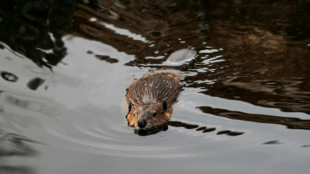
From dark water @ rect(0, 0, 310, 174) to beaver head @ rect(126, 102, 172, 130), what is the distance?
11 cm

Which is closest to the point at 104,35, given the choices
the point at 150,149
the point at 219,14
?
the point at 219,14

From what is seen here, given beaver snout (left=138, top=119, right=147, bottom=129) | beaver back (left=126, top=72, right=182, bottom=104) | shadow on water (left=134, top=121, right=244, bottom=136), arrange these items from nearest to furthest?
shadow on water (left=134, top=121, right=244, bottom=136) → beaver snout (left=138, top=119, right=147, bottom=129) → beaver back (left=126, top=72, right=182, bottom=104)

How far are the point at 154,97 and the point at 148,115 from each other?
0.57 m

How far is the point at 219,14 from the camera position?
8148 millimetres

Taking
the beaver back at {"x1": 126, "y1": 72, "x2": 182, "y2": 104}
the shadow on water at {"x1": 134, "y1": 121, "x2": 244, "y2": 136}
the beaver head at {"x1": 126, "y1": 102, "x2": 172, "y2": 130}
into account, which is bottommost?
the shadow on water at {"x1": 134, "y1": 121, "x2": 244, "y2": 136}

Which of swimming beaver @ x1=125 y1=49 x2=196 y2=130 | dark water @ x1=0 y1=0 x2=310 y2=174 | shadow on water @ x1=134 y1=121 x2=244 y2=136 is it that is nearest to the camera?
dark water @ x1=0 y1=0 x2=310 y2=174

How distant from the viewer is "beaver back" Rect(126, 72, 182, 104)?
5.99 metres

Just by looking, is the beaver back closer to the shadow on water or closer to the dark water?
the dark water

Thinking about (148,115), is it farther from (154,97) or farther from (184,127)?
(154,97)

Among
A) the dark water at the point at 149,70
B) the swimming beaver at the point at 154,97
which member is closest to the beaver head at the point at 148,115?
the swimming beaver at the point at 154,97

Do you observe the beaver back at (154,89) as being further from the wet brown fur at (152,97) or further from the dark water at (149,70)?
the dark water at (149,70)

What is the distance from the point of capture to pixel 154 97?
6.04 meters

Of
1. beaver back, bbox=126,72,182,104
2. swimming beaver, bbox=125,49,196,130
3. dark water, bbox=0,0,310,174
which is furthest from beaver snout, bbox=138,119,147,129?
beaver back, bbox=126,72,182,104

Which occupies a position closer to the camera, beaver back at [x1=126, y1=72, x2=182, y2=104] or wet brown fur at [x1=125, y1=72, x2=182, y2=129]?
wet brown fur at [x1=125, y1=72, x2=182, y2=129]
